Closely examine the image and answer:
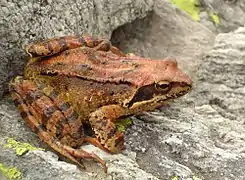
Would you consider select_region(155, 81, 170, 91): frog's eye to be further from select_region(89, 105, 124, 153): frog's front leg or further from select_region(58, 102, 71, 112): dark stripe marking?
select_region(58, 102, 71, 112): dark stripe marking

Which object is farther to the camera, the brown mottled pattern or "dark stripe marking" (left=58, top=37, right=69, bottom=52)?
"dark stripe marking" (left=58, top=37, right=69, bottom=52)

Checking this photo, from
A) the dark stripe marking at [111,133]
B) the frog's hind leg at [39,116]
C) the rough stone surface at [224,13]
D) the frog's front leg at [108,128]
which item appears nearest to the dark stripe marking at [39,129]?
the frog's hind leg at [39,116]

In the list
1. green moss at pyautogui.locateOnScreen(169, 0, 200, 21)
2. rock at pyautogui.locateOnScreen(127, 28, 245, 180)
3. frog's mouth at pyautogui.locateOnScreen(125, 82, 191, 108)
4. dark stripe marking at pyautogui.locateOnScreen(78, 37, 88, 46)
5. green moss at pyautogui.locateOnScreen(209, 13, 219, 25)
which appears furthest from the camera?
green moss at pyautogui.locateOnScreen(209, 13, 219, 25)

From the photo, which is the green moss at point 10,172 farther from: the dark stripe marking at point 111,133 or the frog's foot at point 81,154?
the dark stripe marking at point 111,133

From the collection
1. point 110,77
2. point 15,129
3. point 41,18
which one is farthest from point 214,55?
point 15,129

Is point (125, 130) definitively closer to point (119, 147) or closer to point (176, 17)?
point (119, 147)

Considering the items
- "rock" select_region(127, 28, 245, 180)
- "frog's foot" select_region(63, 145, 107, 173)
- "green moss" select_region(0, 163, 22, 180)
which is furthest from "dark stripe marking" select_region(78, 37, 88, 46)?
"green moss" select_region(0, 163, 22, 180)
